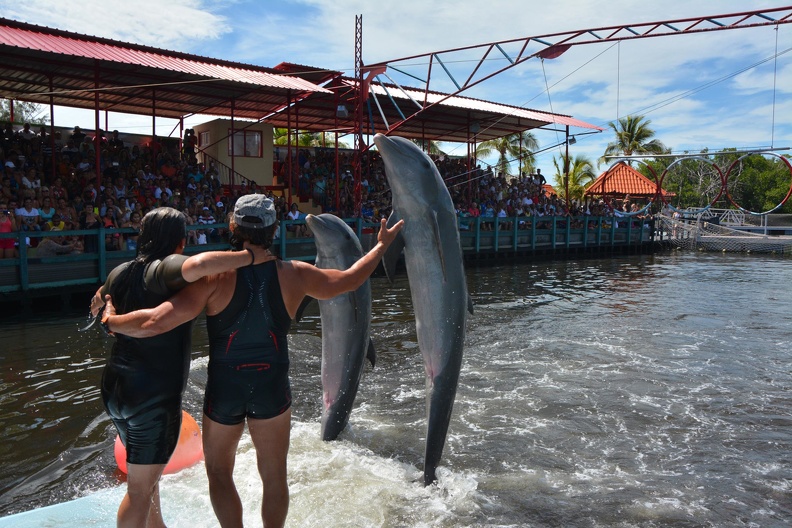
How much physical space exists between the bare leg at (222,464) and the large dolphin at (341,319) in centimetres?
176

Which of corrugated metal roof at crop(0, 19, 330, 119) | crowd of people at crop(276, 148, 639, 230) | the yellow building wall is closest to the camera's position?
corrugated metal roof at crop(0, 19, 330, 119)

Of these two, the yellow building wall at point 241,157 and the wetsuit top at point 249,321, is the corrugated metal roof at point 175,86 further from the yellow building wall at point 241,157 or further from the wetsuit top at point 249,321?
the wetsuit top at point 249,321

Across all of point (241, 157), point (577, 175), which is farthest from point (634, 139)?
point (241, 157)

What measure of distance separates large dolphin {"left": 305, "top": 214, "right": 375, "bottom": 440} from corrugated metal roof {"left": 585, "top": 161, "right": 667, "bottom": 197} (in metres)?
35.9

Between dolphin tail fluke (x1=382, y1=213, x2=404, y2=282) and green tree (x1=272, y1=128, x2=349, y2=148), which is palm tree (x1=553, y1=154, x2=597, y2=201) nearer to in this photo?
green tree (x1=272, y1=128, x2=349, y2=148)

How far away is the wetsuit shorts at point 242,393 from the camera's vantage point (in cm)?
303

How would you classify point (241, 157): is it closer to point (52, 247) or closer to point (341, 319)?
point (52, 247)

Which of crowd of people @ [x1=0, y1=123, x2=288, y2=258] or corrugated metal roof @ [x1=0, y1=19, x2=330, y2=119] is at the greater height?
corrugated metal roof @ [x1=0, y1=19, x2=330, y2=119]

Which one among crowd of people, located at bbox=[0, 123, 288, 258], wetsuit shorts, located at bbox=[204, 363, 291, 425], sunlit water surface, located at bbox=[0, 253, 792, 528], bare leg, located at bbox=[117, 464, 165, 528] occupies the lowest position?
sunlit water surface, located at bbox=[0, 253, 792, 528]

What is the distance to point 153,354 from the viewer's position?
2.96m

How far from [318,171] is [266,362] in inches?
843

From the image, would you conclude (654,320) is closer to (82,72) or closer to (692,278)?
(692,278)

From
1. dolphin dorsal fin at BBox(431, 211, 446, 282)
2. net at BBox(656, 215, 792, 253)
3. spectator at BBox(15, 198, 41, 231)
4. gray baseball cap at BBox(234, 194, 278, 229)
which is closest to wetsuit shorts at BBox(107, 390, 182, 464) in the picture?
gray baseball cap at BBox(234, 194, 278, 229)

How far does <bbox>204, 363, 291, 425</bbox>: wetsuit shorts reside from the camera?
3.03 meters
